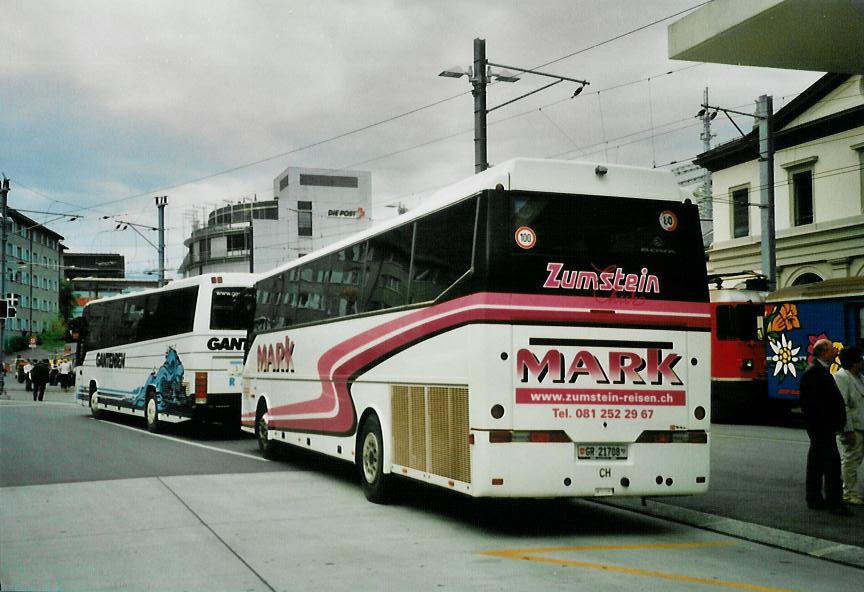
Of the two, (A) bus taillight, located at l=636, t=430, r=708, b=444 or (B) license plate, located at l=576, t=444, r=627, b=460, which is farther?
(A) bus taillight, located at l=636, t=430, r=708, b=444

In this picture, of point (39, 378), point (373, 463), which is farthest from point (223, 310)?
point (39, 378)

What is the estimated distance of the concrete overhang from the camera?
32.7 ft

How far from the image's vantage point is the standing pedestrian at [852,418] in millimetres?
10250

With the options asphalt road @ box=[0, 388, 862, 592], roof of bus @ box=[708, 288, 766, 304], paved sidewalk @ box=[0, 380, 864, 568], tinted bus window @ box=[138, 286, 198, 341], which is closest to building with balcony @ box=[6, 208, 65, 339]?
tinted bus window @ box=[138, 286, 198, 341]

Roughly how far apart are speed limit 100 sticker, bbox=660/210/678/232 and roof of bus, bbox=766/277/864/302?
44.3ft

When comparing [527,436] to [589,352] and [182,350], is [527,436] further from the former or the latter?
[182,350]

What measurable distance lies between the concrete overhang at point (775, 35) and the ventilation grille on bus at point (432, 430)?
5111mm

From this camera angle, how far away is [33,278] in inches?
4550

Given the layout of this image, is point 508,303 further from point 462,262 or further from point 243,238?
point 243,238

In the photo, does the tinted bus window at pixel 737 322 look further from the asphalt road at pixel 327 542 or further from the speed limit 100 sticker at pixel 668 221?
the speed limit 100 sticker at pixel 668 221

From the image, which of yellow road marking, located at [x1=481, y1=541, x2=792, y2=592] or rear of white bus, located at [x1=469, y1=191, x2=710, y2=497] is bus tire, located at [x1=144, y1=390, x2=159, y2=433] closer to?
rear of white bus, located at [x1=469, y1=191, x2=710, y2=497]

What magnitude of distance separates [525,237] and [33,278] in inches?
4616

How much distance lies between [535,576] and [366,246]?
5.78 meters

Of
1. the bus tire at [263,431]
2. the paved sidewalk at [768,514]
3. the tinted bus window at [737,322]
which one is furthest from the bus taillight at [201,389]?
the tinted bus window at [737,322]
